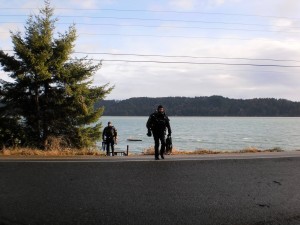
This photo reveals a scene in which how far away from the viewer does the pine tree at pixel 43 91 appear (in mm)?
22109

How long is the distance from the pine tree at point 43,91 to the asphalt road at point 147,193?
37.8ft

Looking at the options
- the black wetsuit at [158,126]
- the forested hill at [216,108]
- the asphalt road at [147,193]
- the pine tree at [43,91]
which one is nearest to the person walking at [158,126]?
the black wetsuit at [158,126]

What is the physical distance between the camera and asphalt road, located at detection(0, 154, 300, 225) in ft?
19.1

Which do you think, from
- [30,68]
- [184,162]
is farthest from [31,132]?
[184,162]

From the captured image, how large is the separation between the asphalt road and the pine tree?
1151cm

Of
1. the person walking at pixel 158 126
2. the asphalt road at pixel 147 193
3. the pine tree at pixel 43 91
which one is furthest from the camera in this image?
the pine tree at pixel 43 91

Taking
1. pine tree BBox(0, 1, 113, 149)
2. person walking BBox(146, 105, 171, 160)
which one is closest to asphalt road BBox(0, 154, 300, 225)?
person walking BBox(146, 105, 171, 160)

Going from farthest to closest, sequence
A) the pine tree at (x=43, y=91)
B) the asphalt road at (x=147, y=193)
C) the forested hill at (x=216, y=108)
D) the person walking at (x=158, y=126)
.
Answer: the forested hill at (x=216, y=108) → the pine tree at (x=43, y=91) → the person walking at (x=158, y=126) → the asphalt road at (x=147, y=193)

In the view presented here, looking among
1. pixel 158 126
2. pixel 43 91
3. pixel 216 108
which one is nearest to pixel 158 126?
pixel 158 126

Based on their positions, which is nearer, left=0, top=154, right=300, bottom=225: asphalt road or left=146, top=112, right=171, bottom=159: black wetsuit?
left=0, top=154, right=300, bottom=225: asphalt road

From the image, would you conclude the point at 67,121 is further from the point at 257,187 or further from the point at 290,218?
the point at 290,218

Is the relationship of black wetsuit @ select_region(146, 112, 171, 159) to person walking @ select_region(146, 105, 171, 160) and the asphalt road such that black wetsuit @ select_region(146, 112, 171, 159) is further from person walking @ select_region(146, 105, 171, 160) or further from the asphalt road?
the asphalt road

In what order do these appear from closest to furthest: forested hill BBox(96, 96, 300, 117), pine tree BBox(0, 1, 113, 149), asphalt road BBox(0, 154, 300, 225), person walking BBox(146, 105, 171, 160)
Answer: asphalt road BBox(0, 154, 300, 225) → person walking BBox(146, 105, 171, 160) → pine tree BBox(0, 1, 113, 149) → forested hill BBox(96, 96, 300, 117)

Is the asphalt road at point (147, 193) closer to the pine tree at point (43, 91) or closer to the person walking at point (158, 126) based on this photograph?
the person walking at point (158, 126)
